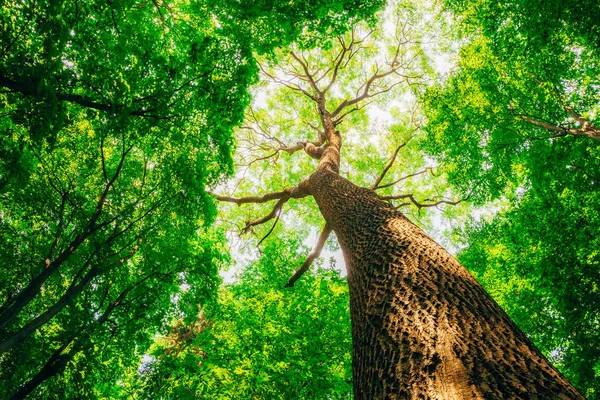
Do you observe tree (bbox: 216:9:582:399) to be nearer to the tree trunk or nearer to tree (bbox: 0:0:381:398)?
the tree trunk

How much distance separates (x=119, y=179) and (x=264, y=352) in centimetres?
509

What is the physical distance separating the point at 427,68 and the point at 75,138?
45.6ft

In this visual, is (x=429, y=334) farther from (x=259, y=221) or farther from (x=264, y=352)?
(x=259, y=221)

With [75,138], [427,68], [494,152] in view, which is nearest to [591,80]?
[494,152]

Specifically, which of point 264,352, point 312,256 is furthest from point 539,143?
point 264,352


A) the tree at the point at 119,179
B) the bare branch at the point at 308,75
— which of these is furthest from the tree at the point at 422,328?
the bare branch at the point at 308,75

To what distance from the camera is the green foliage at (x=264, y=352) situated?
20.5ft

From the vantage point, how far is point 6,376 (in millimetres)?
4672

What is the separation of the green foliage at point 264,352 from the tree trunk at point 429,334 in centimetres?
435

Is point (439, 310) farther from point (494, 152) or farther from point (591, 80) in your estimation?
point (591, 80)

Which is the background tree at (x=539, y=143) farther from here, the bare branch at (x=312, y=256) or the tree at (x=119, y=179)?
the bare branch at (x=312, y=256)

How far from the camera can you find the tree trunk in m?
1.73

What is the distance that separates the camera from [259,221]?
37.2ft

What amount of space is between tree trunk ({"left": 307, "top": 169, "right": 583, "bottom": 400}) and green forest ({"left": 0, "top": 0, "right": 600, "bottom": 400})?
0.6 inches
